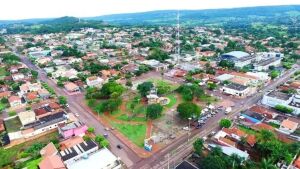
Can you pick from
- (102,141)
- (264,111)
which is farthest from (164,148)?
(264,111)

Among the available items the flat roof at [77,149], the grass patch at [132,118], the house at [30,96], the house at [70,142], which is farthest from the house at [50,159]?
the house at [30,96]

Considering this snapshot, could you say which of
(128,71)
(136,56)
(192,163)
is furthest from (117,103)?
(136,56)

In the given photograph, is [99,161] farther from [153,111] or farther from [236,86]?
[236,86]

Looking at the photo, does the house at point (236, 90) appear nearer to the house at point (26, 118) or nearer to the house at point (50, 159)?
the house at point (50, 159)

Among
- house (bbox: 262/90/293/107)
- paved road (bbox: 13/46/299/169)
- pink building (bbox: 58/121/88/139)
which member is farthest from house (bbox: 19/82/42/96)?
house (bbox: 262/90/293/107)

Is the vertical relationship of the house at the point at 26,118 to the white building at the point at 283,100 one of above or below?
above

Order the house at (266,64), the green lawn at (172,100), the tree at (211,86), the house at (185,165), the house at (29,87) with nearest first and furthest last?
the house at (185,165) < the green lawn at (172,100) < the tree at (211,86) < the house at (29,87) < the house at (266,64)

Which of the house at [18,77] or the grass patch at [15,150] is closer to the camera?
the grass patch at [15,150]

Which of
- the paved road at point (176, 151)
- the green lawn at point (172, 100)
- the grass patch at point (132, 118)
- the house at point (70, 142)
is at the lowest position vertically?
the paved road at point (176, 151)
